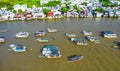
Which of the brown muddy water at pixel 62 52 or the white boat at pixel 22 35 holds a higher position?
the white boat at pixel 22 35

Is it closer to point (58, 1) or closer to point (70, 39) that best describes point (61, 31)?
point (70, 39)

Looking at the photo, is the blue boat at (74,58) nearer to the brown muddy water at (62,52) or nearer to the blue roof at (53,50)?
the brown muddy water at (62,52)

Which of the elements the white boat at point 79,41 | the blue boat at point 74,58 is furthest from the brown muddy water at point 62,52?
the white boat at point 79,41

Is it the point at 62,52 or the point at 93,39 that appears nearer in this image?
the point at 62,52

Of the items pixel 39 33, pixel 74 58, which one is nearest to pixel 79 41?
pixel 74 58

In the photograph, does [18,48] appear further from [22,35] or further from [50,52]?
[22,35]

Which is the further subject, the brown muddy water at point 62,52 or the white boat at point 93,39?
the white boat at point 93,39

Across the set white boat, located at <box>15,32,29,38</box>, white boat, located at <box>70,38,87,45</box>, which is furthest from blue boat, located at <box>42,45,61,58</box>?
white boat, located at <box>15,32,29,38</box>

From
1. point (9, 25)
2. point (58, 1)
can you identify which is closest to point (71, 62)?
point (9, 25)

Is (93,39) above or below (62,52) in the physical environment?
above
